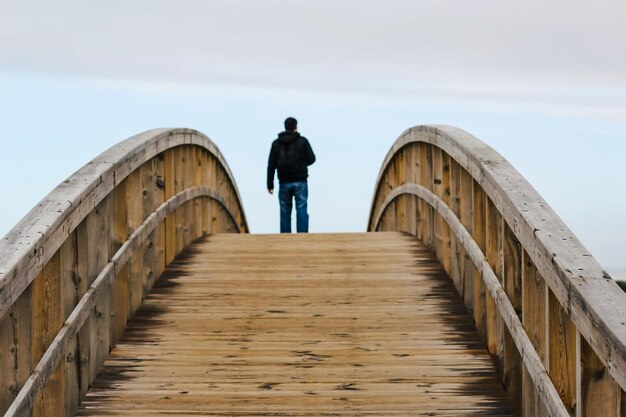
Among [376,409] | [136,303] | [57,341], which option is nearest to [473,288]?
[376,409]

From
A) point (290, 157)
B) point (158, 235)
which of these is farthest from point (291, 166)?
point (158, 235)

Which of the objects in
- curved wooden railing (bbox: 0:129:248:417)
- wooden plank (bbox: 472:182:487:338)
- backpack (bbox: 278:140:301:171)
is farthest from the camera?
backpack (bbox: 278:140:301:171)

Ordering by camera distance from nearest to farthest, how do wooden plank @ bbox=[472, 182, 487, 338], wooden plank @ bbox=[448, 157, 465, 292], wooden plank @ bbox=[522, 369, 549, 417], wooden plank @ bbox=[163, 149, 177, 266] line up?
wooden plank @ bbox=[522, 369, 549, 417] < wooden plank @ bbox=[472, 182, 487, 338] < wooden plank @ bbox=[448, 157, 465, 292] < wooden plank @ bbox=[163, 149, 177, 266]

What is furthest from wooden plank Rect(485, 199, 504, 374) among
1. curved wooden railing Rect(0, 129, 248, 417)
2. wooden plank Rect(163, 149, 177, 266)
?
wooden plank Rect(163, 149, 177, 266)

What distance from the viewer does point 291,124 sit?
13.1 metres

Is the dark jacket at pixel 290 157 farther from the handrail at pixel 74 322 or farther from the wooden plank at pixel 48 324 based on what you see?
the wooden plank at pixel 48 324

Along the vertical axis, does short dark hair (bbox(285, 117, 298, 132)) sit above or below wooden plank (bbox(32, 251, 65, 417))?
above

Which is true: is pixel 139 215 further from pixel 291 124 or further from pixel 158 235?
pixel 291 124

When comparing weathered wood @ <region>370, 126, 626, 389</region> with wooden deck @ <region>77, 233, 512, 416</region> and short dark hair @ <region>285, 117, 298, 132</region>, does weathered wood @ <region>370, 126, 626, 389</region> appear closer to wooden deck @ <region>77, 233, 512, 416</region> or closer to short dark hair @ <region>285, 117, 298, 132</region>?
wooden deck @ <region>77, 233, 512, 416</region>

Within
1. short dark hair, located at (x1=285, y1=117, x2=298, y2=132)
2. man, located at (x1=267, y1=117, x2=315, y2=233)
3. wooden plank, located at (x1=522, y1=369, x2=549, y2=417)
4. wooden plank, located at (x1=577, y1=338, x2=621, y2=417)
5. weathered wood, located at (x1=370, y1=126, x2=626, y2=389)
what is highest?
short dark hair, located at (x1=285, y1=117, x2=298, y2=132)

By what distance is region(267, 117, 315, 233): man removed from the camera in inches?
513

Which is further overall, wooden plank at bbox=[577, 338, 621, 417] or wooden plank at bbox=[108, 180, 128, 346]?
wooden plank at bbox=[108, 180, 128, 346]

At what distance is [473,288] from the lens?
689 cm

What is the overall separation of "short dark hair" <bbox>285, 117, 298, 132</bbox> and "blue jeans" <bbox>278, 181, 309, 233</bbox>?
2.58 feet
